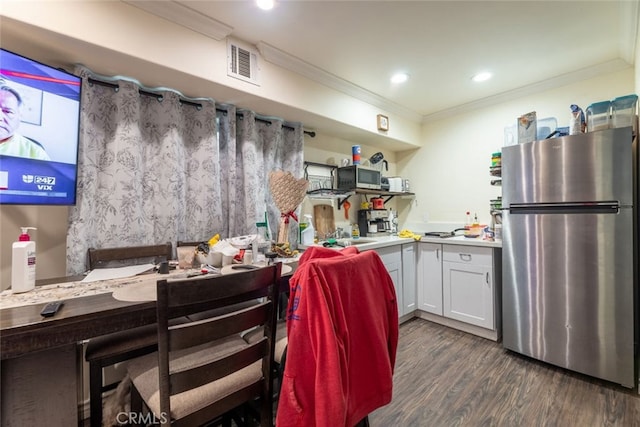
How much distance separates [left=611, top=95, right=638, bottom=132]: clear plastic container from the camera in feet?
5.79

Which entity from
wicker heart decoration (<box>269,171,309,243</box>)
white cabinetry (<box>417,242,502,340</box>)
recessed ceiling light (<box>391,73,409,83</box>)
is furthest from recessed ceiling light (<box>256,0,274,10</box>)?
white cabinetry (<box>417,242,502,340</box>)

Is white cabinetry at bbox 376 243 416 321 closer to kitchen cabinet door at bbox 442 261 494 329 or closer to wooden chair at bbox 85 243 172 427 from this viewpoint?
kitchen cabinet door at bbox 442 261 494 329

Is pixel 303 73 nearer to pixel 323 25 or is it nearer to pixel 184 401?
pixel 323 25

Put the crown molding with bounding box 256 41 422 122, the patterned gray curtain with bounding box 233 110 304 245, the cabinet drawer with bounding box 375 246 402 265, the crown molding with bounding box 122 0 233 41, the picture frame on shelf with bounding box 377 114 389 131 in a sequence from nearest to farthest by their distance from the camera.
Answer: the crown molding with bounding box 122 0 233 41, the crown molding with bounding box 256 41 422 122, the patterned gray curtain with bounding box 233 110 304 245, the cabinet drawer with bounding box 375 246 402 265, the picture frame on shelf with bounding box 377 114 389 131

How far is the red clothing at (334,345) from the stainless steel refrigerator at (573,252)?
1.66 m

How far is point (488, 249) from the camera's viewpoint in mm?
2332

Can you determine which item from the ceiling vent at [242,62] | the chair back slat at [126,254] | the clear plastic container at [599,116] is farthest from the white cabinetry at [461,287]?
the chair back slat at [126,254]

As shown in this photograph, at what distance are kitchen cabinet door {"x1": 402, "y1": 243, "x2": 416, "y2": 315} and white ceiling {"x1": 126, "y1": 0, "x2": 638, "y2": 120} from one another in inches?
64.9

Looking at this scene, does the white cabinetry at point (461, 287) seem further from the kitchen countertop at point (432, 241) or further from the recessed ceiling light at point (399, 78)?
the recessed ceiling light at point (399, 78)

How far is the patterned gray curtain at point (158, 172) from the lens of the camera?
1539 millimetres

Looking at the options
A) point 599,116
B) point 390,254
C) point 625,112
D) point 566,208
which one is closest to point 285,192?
point 390,254

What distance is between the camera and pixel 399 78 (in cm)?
243

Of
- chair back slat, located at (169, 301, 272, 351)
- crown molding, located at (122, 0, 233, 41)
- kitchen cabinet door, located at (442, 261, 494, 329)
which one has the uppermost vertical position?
crown molding, located at (122, 0, 233, 41)

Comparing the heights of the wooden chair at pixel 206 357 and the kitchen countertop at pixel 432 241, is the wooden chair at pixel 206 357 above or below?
below
